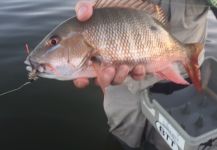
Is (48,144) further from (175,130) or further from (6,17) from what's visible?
(6,17)

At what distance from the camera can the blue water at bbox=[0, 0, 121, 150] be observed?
3.05 meters

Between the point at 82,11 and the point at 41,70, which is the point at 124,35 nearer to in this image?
the point at 82,11

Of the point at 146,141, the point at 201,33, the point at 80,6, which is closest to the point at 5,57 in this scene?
the point at 146,141

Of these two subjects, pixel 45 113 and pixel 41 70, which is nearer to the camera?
pixel 41 70

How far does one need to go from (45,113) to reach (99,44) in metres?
1.80

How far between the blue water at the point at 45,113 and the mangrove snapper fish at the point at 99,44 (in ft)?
4.84

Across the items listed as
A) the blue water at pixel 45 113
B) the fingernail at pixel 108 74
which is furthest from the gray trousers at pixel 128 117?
the fingernail at pixel 108 74

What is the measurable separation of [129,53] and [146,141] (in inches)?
51.1

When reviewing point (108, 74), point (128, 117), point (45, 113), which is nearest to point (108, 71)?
point (108, 74)

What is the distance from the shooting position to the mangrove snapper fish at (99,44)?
1647mm

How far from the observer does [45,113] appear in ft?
10.9

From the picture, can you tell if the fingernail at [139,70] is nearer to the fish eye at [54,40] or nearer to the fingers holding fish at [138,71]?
the fingers holding fish at [138,71]

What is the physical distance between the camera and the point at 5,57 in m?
4.03

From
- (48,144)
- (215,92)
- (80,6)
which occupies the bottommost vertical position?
(48,144)
